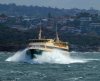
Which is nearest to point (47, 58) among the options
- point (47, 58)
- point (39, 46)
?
point (47, 58)

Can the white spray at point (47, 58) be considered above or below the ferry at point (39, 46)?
below

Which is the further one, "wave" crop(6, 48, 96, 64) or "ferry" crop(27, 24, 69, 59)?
"wave" crop(6, 48, 96, 64)

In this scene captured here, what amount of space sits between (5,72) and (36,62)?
2352cm

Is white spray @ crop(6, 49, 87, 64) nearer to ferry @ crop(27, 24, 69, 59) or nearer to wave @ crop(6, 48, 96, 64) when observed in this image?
wave @ crop(6, 48, 96, 64)

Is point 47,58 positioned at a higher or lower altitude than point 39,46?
lower

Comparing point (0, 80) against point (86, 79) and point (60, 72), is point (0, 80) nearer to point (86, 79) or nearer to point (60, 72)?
point (86, 79)

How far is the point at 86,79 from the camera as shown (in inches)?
2800

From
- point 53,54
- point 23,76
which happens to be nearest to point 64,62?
point 53,54

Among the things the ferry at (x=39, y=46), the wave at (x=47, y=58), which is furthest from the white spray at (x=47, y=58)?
the ferry at (x=39, y=46)

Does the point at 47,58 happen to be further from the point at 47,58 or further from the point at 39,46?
the point at 39,46

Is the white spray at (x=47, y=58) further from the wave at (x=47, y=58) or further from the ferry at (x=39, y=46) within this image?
the ferry at (x=39, y=46)

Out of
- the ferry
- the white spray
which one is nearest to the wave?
the white spray

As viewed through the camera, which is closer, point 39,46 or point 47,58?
point 39,46

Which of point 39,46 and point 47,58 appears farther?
point 47,58
